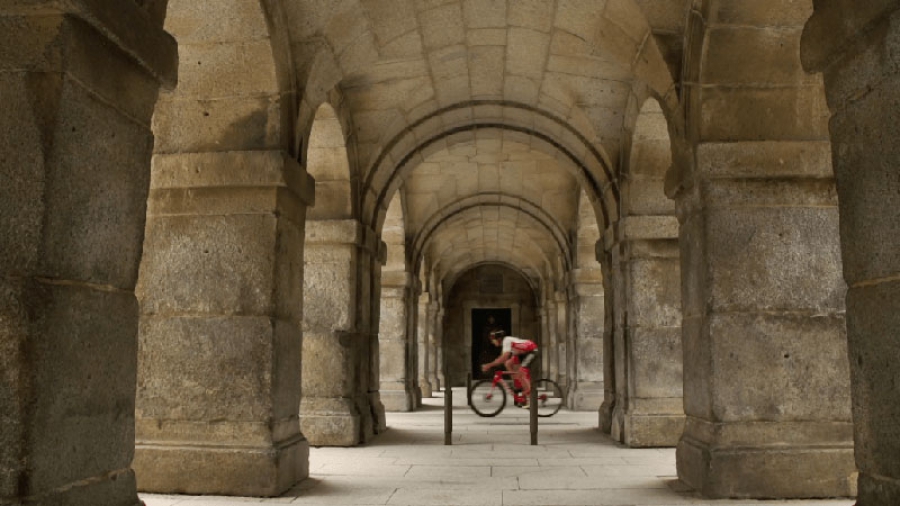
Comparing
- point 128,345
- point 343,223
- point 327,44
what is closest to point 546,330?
point 343,223

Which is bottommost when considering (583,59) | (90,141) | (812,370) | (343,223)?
(812,370)

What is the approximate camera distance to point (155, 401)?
4.48m

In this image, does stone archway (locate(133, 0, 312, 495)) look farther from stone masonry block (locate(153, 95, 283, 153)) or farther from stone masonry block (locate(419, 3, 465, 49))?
stone masonry block (locate(419, 3, 465, 49))

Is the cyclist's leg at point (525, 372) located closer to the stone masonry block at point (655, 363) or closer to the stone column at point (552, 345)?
the stone masonry block at point (655, 363)

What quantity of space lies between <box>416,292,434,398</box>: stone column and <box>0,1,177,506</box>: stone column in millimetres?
12910

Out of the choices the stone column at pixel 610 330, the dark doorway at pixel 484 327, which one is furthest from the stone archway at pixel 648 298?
the dark doorway at pixel 484 327

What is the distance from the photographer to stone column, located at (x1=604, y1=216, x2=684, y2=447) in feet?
22.5

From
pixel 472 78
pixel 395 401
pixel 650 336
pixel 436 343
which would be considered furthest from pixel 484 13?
pixel 436 343

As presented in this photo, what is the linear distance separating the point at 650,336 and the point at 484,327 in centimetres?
1710

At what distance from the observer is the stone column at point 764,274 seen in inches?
167

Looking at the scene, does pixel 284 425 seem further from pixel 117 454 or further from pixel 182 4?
pixel 182 4

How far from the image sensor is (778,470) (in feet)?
13.8

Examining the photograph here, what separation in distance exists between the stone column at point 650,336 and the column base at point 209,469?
3650mm

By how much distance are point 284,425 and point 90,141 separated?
8.49 ft
